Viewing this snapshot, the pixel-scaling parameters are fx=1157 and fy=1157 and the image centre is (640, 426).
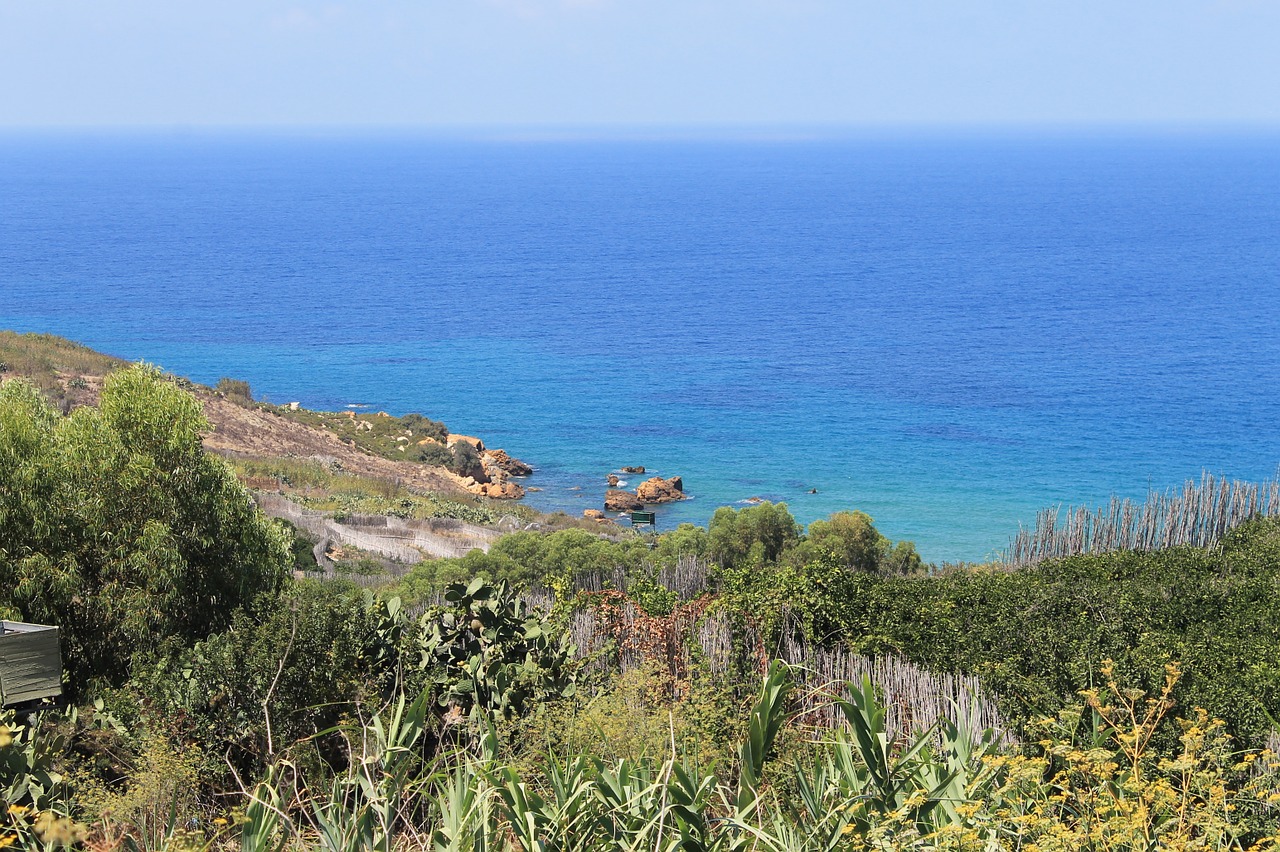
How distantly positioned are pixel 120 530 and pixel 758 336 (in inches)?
2490

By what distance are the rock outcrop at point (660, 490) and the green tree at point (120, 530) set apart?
2722cm

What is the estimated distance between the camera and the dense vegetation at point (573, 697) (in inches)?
193

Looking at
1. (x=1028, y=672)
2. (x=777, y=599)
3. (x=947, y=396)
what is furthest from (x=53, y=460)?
(x=947, y=396)

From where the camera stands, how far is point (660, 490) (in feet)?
129

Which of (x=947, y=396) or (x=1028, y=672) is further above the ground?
(x=1028, y=672)

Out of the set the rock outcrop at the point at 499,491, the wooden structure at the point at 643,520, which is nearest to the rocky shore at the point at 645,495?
the wooden structure at the point at 643,520

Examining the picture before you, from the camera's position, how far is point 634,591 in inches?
507

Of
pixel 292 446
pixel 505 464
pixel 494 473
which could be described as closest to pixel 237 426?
pixel 292 446

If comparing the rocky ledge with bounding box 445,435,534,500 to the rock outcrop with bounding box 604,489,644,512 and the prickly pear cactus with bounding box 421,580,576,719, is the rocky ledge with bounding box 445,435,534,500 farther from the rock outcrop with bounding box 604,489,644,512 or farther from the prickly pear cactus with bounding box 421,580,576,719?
the prickly pear cactus with bounding box 421,580,576,719

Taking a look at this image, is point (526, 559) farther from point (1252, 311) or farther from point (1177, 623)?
point (1252, 311)

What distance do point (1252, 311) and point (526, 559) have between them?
73265 mm

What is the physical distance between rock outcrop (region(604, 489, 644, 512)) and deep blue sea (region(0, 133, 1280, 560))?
3.28ft

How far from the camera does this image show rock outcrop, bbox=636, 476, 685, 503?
38.7 meters

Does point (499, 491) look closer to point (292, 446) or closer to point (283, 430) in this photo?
point (292, 446)
